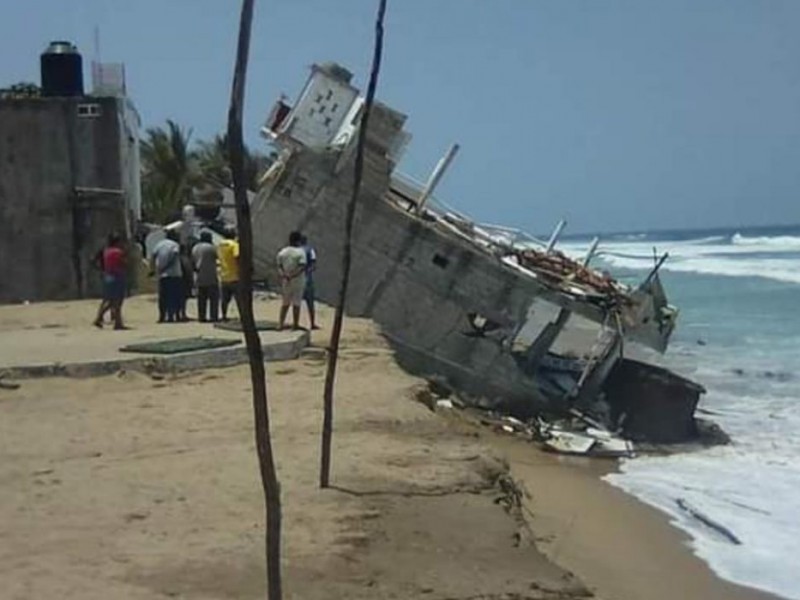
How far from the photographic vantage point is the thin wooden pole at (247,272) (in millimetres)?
4754

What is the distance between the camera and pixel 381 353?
18.5m

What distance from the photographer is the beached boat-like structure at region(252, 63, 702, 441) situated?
77.4 feet

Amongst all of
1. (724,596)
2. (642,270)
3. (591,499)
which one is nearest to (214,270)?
(591,499)

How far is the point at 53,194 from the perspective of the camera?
26.4m

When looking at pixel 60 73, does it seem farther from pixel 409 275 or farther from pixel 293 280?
pixel 293 280

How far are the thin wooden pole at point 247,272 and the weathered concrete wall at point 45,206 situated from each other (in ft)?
70.9

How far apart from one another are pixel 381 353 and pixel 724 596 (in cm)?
756

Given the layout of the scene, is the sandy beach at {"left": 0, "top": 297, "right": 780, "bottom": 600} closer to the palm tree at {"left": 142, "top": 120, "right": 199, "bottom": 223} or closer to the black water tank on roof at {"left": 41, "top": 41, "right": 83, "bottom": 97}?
the black water tank on roof at {"left": 41, "top": 41, "right": 83, "bottom": 97}

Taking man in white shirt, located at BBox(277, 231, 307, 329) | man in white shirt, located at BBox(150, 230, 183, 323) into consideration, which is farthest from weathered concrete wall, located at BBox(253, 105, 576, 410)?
man in white shirt, located at BBox(277, 231, 307, 329)

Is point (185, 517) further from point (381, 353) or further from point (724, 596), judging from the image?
point (381, 353)

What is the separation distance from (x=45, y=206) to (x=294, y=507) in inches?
726

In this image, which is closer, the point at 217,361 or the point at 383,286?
the point at 217,361

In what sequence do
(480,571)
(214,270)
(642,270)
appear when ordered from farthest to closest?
(642,270)
(214,270)
(480,571)

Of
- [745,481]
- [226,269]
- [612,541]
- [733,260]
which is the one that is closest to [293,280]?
[226,269]
